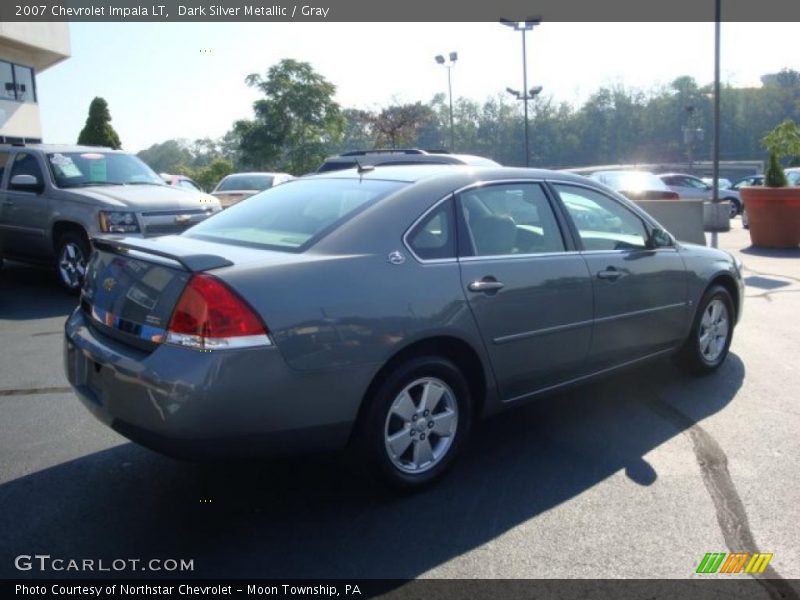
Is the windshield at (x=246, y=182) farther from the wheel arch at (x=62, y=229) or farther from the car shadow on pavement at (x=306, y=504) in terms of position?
the car shadow on pavement at (x=306, y=504)

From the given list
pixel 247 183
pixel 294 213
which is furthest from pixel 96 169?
A: pixel 294 213

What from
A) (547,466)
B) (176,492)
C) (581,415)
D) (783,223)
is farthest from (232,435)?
(783,223)

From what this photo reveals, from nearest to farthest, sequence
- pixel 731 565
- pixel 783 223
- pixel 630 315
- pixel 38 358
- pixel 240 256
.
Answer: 1. pixel 731 565
2. pixel 240 256
3. pixel 630 315
4. pixel 38 358
5. pixel 783 223

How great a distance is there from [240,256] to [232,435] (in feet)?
2.87

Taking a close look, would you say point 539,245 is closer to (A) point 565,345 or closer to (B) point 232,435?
(A) point 565,345

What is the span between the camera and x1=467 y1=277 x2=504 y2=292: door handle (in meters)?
3.99

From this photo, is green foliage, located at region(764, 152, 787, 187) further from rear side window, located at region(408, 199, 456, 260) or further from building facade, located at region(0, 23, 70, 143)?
building facade, located at region(0, 23, 70, 143)

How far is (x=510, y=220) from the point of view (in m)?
4.43

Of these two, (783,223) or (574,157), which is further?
(574,157)

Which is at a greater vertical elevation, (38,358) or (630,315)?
(630,315)

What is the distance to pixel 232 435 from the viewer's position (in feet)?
10.7

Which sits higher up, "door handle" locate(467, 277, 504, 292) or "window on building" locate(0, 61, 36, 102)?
"window on building" locate(0, 61, 36, 102)

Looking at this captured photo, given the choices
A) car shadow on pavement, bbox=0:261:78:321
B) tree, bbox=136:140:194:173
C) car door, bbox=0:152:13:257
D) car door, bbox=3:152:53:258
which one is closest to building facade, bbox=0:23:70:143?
car shadow on pavement, bbox=0:261:78:321

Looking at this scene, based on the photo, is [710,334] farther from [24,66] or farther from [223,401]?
[24,66]
